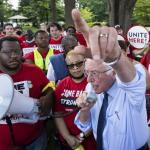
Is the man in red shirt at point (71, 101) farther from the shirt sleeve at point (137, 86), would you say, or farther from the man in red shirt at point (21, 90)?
the shirt sleeve at point (137, 86)

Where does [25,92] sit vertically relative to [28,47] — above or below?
above

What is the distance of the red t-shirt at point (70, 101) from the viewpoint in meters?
3.76

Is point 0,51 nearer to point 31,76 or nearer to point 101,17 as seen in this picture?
point 31,76

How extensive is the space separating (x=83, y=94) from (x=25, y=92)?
3.99 feet

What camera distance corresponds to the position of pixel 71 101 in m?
3.77

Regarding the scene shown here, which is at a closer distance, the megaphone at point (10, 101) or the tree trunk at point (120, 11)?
the megaphone at point (10, 101)

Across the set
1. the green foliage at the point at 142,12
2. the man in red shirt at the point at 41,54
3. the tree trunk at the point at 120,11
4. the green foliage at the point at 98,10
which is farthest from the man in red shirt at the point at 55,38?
→ the green foliage at the point at 98,10

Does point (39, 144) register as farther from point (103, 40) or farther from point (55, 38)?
point (55, 38)

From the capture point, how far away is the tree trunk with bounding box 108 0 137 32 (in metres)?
18.1

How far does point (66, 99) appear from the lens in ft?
12.4

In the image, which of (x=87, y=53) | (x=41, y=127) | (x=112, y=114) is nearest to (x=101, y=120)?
(x=112, y=114)

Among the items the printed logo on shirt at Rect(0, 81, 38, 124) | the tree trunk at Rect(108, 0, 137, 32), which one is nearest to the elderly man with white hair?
the printed logo on shirt at Rect(0, 81, 38, 124)

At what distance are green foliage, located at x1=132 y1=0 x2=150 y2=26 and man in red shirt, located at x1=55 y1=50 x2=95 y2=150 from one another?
36.2 meters

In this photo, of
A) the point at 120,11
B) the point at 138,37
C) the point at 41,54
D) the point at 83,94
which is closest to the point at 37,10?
the point at 120,11
